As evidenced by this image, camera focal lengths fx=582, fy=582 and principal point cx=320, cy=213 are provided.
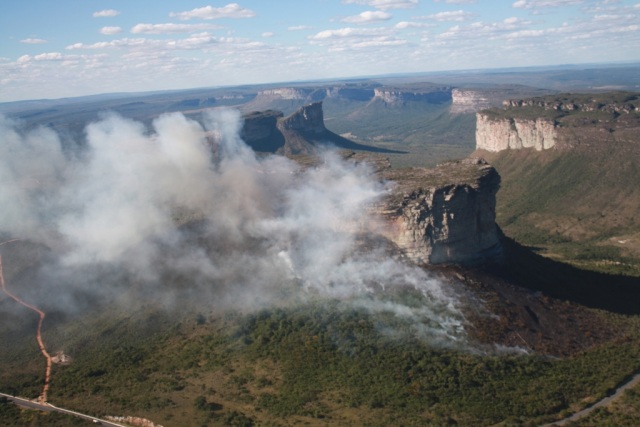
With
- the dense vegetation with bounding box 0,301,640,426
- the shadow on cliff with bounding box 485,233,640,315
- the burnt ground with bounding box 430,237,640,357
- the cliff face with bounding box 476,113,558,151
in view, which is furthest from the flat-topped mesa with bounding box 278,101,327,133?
the dense vegetation with bounding box 0,301,640,426

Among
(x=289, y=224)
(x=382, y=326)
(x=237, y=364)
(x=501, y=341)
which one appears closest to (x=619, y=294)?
(x=501, y=341)

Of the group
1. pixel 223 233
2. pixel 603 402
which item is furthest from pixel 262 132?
pixel 603 402

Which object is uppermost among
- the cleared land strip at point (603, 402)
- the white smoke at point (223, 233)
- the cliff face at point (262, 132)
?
the cliff face at point (262, 132)

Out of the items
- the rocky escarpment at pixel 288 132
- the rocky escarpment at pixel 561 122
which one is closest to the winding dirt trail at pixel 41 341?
the rocky escarpment at pixel 288 132

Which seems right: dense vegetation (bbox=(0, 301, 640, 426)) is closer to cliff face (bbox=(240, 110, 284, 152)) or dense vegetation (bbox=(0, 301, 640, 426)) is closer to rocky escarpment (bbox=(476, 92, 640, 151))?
rocky escarpment (bbox=(476, 92, 640, 151))

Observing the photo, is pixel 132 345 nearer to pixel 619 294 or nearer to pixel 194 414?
pixel 194 414

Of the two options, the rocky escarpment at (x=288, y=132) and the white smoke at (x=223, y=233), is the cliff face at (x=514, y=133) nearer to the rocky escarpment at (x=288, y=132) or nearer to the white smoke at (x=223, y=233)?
the rocky escarpment at (x=288, y=132)
